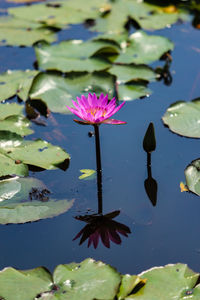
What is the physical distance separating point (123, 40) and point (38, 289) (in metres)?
2.81

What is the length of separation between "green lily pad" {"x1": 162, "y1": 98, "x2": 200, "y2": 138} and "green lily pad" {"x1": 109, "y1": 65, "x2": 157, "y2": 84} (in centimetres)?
53

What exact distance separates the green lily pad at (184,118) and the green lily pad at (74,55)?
2.71 feet

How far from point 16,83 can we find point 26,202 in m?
1.33

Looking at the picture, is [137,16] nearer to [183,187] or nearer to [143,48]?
[143,48]

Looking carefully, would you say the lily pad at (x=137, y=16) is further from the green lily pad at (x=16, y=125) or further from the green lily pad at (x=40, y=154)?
the green lily pad at (x=40, y=154)

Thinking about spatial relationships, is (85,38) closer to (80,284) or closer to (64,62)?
(64,62)

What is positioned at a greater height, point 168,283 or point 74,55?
point 74,55

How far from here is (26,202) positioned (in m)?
2.66

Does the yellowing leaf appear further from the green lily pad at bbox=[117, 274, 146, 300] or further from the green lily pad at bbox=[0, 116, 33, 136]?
the green lily pad at bbox=[0, 116, 33, 136]

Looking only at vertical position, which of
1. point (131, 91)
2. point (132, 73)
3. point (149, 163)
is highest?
point (132, 73)

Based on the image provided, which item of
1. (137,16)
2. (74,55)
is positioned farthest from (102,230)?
(137,16)

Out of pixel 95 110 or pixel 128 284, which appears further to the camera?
pixel 95 110

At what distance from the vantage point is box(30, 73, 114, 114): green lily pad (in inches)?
137

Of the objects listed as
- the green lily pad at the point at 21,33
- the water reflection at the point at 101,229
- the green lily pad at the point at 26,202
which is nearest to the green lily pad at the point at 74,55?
the green lily pad at the point at 21,33
